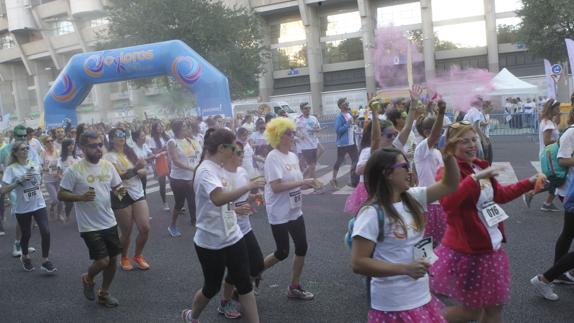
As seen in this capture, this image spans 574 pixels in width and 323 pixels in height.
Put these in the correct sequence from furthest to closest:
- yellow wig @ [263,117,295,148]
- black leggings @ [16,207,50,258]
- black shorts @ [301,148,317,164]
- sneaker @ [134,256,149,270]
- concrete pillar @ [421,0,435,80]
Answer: concrete pillar @ [421,0,435,80], black shorts @ [301,148,317,164], black leggings @ [16,207,50,258], sneaker @ [134,256,149,270], yellow wig @ [263,117,295,148]

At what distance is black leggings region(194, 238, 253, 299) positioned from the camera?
12.5 ft

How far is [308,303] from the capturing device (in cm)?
473

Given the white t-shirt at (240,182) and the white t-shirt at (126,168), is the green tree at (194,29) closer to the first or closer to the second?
the white t-shirt at (126,168)

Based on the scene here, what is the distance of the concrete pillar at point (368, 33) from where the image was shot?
123 ft

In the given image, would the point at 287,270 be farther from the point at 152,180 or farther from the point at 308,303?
the point at 152,180

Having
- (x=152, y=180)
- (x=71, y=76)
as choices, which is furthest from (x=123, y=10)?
(x=152, y=180)

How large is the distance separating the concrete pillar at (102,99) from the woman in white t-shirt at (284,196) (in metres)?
48.0

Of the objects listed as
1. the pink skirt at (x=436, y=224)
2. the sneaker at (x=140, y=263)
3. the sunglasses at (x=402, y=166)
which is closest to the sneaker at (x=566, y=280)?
the pink skirt at (x=436, y=224)

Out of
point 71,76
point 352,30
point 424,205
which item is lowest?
point 424,205

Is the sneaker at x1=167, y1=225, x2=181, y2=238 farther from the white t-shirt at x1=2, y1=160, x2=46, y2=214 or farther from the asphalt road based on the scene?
the white t-shirt at x1=2, y1=160, x2=46, y2=214

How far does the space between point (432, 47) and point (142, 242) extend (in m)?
34.5

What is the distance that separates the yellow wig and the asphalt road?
1.54 meters

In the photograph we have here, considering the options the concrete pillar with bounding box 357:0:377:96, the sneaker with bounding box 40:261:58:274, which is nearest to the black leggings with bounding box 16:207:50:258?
the sneaker with bounding box 40:261:58:274

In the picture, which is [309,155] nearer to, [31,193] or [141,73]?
[31,193]
